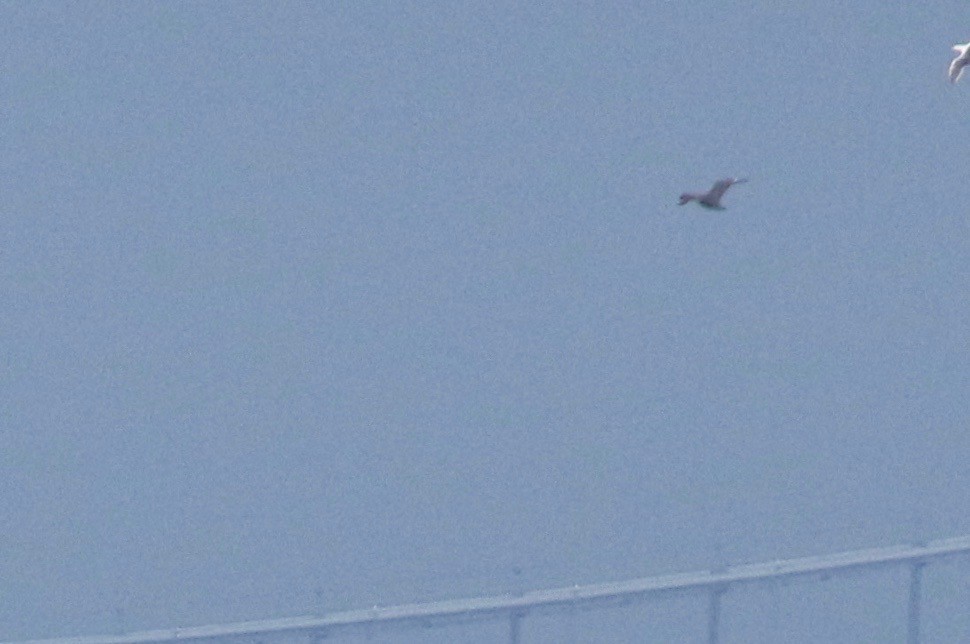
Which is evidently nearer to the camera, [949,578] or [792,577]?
[792,577]

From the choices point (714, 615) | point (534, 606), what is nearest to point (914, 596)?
point (714, 615)

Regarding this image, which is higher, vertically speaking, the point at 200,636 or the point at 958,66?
the point at 958,66

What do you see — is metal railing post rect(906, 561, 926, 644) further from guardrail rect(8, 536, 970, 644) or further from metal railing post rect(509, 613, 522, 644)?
metal railing post rect(509, 613, 522, 644)

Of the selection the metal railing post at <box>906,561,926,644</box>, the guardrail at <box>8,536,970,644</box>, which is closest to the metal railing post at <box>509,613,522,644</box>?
the guardrail at <box>8,536,970,644</box>

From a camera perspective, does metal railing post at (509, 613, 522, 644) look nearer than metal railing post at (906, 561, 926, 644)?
Yes

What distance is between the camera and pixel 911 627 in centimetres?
257

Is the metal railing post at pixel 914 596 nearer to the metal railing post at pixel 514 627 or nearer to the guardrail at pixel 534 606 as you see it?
the guardrail at pixel 534 606

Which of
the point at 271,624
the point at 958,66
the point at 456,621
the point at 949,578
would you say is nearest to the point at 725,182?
the point at 958,66

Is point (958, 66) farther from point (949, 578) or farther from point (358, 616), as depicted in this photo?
point (949, 578)

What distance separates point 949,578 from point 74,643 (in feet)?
8.38

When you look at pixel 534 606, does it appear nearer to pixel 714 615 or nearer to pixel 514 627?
pixel 514 627

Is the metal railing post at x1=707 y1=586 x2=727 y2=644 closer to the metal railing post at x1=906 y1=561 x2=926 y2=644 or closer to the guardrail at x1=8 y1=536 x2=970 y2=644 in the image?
the guardrail at x1=8 y1=536 x2=970 y2=644

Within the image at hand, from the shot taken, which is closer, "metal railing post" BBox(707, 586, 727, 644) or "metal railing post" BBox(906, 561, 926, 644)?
"metal railing post" BBox(707, 586, 727, 644)

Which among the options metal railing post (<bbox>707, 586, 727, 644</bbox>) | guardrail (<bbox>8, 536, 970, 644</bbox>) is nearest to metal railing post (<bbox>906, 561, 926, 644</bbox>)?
guardrail (<bbox>8, 536, 970, 644</bbox>)
